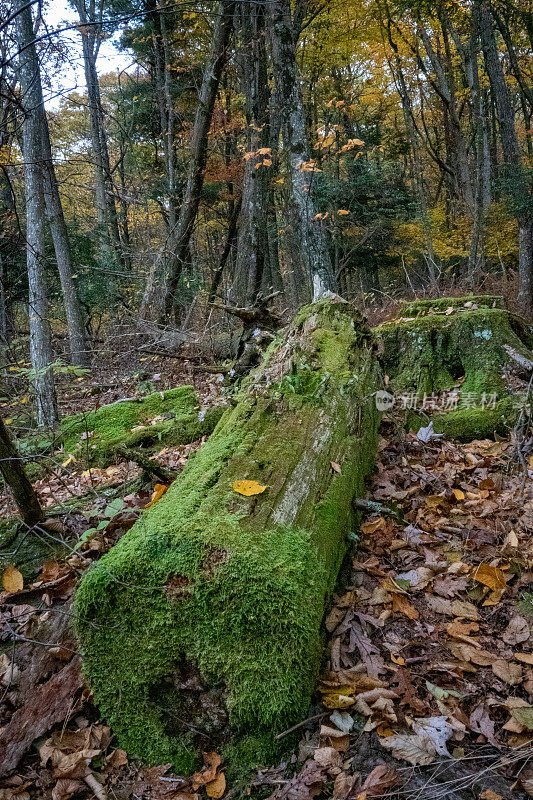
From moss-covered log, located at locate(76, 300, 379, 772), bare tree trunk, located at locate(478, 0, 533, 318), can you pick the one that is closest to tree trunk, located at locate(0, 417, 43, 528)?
moss-covered log, located at locate(76, 300, 379, 772)

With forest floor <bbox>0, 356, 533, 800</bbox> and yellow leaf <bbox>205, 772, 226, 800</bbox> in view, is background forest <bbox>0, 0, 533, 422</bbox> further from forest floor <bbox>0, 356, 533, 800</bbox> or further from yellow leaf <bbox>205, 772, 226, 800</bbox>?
yellow leaf <bbox>205, 772, 226, 800</bbox>

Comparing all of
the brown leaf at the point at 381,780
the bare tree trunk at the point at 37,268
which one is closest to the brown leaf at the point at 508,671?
the brown leaf at the point at 381,780

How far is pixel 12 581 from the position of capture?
9.27ft

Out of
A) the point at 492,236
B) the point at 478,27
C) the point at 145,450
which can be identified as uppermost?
the point at 478,27

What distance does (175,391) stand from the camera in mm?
6371

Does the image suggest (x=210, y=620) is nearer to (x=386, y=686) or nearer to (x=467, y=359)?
(x=386, y=686)

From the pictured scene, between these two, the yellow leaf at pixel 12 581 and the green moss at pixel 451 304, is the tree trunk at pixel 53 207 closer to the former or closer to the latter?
the yellow leaf at pixel 12 581

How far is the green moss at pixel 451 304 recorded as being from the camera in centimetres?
564

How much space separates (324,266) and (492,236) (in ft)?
26.0

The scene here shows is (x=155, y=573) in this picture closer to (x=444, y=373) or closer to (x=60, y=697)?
(x=60, y=697)

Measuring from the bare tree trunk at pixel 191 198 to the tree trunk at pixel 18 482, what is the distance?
27.2ft

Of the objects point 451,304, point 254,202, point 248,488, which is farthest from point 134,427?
point 254,202

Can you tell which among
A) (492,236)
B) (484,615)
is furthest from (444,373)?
(492,236)

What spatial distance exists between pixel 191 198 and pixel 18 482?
947 cm
